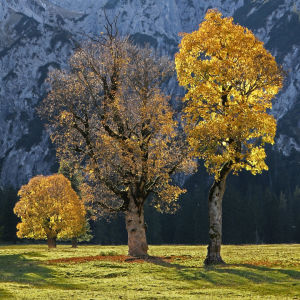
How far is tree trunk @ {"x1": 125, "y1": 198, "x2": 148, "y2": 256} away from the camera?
32.2 m

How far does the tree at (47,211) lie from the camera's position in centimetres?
Result: 5256

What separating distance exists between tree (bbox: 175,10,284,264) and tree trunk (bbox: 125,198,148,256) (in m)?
7.16

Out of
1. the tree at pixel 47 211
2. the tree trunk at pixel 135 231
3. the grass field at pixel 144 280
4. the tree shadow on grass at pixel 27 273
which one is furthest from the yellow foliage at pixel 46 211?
the grass field at pixel 144 280

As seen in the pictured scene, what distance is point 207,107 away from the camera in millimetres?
27891

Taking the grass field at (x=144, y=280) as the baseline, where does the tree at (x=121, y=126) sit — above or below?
above

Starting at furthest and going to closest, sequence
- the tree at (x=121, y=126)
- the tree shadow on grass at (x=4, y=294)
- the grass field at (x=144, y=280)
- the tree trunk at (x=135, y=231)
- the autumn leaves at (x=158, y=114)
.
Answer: the tree trunk at (x=135, y=231), the tree at (x=121, y=126), the autumn leaves at (x=158, y=114), the grass field at (x=144, y=280), the tree shadow on grass at (x=4, y=294)

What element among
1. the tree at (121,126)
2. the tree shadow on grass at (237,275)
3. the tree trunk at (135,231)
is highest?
the tree at (121,126)

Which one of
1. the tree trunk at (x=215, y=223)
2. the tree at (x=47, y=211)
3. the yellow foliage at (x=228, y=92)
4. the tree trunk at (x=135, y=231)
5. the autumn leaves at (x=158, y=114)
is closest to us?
the yellow foliage at (x=228, y=92)

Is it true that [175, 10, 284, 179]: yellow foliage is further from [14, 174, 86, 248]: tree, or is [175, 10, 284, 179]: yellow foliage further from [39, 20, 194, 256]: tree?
[14, 174, 86, 248]: tree

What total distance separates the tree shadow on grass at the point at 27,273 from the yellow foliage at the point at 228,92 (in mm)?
13205

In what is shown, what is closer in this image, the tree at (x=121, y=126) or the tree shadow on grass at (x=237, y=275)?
the tree shadow on grass at (x=237, y=275)

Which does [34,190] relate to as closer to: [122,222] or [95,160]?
[95,160]

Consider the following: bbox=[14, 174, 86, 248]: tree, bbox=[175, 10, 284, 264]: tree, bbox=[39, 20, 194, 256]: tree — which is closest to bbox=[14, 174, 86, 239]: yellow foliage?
bbox=[14, 174, 86, 248]: tree

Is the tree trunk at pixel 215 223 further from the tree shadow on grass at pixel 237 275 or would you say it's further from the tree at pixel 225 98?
the tree shadow on grass at pixel 237 275
